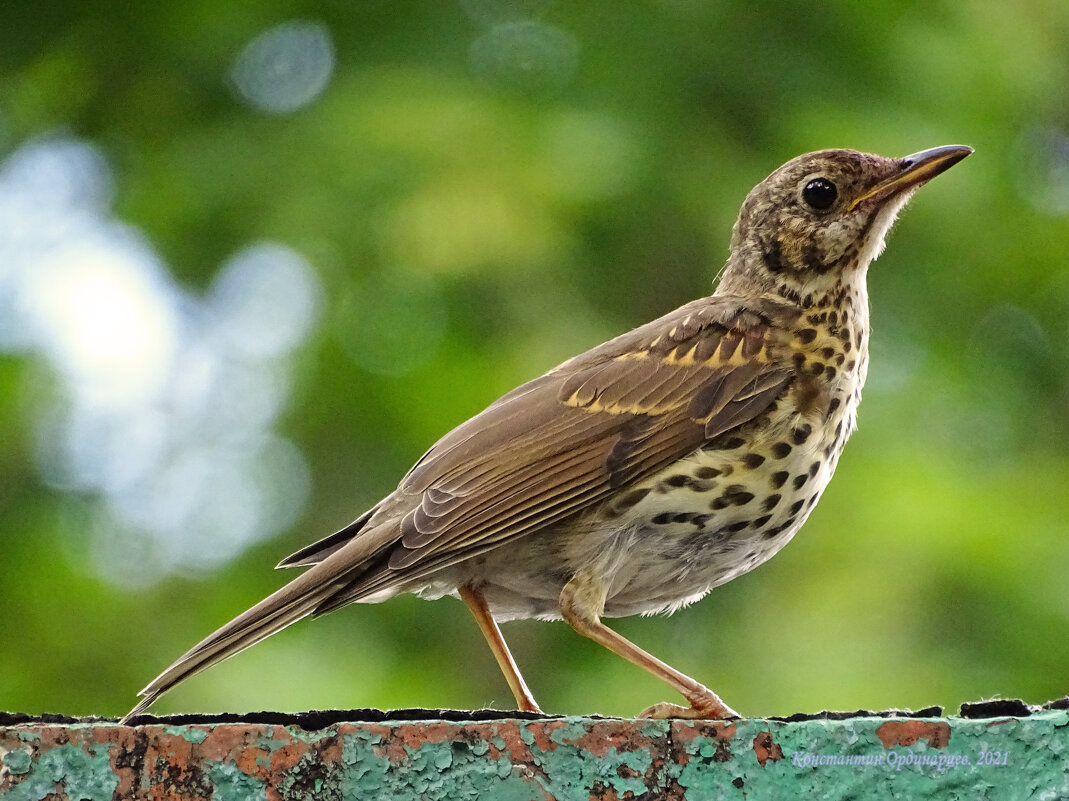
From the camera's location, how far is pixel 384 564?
3033 mm

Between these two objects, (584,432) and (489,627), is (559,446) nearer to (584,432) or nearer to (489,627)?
(584,432)

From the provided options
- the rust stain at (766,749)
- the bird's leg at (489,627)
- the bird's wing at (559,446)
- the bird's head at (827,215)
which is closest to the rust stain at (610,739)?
the rust stain at (766,749)

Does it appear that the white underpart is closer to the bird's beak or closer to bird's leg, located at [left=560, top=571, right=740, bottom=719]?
the bird's beak

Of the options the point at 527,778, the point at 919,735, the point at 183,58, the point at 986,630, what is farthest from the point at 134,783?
the point at 183,58

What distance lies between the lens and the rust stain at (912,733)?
6.65 ft

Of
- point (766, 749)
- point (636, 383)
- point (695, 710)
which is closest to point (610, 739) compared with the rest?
point (766, 749)

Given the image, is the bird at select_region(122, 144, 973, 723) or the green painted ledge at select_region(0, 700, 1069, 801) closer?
the green painted ledge at select_region(0, 700, 1069, 801)

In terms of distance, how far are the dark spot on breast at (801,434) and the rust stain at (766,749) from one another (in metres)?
1.21

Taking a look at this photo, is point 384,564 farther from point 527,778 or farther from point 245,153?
point 245,153

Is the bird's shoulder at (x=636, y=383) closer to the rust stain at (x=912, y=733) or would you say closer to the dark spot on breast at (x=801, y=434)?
the dark spot on breast at (x=801, y=434)

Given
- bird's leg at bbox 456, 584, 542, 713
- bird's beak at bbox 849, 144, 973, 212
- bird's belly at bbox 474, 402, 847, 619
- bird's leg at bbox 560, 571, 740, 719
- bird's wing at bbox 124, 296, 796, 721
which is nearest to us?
bird's leg at bbox 560, 571, 740, 719

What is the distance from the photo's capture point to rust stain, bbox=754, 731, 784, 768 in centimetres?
206

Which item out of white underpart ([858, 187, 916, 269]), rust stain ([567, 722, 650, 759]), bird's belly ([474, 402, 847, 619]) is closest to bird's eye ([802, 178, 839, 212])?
white underpart ([858, 187, 916, 269])

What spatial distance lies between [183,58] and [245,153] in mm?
480
